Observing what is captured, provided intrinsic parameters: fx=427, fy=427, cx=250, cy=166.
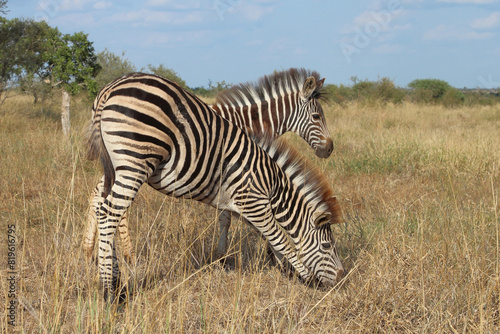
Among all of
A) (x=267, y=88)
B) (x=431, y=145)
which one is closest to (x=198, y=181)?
(x=267, y=88)

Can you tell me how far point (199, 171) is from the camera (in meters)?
3.30

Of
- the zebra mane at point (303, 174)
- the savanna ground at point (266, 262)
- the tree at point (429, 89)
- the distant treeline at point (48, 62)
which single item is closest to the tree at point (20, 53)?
the distant treeline at point (48, 62)

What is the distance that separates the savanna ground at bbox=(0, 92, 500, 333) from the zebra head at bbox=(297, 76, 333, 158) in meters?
0.97

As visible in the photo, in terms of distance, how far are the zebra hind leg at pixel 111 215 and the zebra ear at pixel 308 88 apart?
3592mm

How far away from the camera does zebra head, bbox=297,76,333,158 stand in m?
6.12

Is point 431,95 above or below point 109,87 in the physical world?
above

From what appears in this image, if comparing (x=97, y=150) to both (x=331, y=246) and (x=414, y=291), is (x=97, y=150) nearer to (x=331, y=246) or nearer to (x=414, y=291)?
(x=331, y=246)

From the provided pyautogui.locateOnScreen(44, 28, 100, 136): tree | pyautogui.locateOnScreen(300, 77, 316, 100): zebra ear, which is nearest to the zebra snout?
pyautogui.locateOnScreen(300, 77, 316, 100): zebra ear

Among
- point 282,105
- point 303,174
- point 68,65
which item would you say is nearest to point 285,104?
point 282,105

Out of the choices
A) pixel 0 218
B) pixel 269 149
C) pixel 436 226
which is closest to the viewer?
pixel 269 149

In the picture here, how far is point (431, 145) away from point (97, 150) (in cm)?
740

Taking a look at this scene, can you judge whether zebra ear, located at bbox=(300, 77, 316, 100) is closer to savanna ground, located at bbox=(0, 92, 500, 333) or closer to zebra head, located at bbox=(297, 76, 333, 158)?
zebra head, located at bbox=(297, 76, 333, 158)

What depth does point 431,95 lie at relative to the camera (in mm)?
27484

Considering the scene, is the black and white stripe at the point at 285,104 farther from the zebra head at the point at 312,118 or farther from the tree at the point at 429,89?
the tree at the point at 429,89
